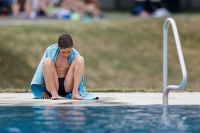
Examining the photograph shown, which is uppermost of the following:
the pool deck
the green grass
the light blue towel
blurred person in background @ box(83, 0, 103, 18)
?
the light blue towel

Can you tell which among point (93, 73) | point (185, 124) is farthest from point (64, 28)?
point (185, 124)

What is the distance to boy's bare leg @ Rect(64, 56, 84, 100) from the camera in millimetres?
10008

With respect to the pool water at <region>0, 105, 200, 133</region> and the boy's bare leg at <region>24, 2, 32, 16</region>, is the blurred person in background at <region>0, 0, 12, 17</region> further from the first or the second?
the pool water at <region>0, 105, 200, 133</region>

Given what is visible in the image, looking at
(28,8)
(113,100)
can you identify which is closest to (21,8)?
(28,8)

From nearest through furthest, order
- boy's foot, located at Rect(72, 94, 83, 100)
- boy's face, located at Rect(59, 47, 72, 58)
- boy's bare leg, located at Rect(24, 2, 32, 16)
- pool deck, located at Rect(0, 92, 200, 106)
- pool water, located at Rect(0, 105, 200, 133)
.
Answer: pool water, located at Rect(0, 105, 200, 133) → pool deck, located at Rect(0, 92, 200, 106) → boy's face, located at Rect(59, 47, 72, 58) → boy's foot, located at Rect(72, 94, 83, 100) → boy's bare leg, located at Rect(24, 2, 32, 16)

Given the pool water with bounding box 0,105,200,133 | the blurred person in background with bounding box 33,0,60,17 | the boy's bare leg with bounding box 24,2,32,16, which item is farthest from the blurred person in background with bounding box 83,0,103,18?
the pool water with bounding box 0,105,200,133

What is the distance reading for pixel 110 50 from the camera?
2511cm

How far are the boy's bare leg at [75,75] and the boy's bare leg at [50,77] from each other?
0.16m

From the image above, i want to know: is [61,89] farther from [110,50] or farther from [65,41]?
[110,50]

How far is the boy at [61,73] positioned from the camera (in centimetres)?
1000

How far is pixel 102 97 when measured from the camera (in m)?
10.7

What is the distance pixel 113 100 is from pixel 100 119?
1.75 metres

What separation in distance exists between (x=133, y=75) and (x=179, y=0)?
28.6 ft

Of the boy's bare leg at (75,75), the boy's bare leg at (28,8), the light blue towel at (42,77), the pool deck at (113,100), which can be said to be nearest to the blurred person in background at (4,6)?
the boy's bare leg at (28,8)
